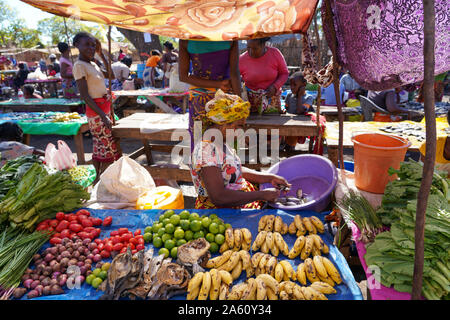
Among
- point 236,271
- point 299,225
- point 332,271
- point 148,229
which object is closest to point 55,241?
point 148,229

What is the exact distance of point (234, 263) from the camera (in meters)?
1.74

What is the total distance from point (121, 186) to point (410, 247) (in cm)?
246

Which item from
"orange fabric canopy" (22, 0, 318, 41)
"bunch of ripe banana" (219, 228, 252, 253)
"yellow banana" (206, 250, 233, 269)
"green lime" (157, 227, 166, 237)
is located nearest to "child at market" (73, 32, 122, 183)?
"orange fabric canopy" (22, 0, 318, 41)

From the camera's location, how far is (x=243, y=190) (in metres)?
2.58

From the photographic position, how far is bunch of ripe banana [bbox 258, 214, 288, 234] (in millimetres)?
2053

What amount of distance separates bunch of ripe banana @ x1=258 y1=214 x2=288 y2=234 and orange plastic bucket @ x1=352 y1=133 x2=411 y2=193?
827 millimetres

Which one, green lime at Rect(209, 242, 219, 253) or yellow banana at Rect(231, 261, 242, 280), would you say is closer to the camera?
yellow banana at Rect(231, 261, 242, 280)

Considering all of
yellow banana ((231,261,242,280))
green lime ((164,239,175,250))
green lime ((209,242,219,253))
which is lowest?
yellow banana ((231,261,242,280))

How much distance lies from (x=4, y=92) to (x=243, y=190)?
1374cm

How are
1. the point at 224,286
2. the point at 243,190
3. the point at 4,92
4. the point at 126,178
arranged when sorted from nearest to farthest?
1. the point at 224,286
2. the point at 243,190
3. the point at 126,178
4. the point at 4,92

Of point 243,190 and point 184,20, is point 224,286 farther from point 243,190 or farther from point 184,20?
point 184,20

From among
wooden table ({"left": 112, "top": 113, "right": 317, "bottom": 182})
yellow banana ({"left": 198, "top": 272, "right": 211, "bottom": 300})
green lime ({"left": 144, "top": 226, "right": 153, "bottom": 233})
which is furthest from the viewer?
wooden table ({"left": 112, "top": 113, "right": 317, "bottom": 182})

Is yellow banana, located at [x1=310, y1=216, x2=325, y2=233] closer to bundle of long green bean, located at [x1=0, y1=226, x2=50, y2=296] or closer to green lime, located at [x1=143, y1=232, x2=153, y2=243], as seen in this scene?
green lime, located at [x1=143, y1=232, x2=153, y2=243]
